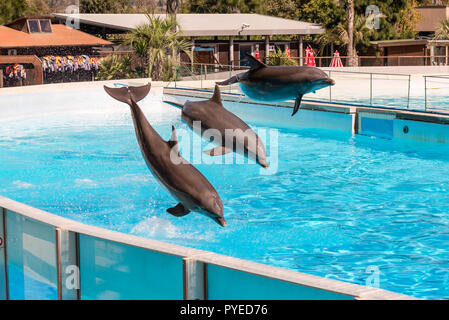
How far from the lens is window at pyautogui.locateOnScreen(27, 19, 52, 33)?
32188 mm

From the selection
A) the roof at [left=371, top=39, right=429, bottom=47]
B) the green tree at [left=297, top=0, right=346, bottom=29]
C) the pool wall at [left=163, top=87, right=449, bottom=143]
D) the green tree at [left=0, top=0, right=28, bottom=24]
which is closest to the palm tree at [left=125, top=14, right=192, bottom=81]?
the pool wall at [left=163, top=87, right=449, bottom=143]

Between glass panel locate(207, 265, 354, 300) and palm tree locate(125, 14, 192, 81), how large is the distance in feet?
78.1

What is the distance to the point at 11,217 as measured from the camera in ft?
17.8

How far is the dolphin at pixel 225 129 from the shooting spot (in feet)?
16.4

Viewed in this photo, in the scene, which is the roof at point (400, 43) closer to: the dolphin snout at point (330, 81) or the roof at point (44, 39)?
the roof at point (44, 39)

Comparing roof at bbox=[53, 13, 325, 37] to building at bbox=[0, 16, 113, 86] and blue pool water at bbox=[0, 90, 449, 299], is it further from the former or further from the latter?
blue pool water at bbox=[0, 90, 449, 299]

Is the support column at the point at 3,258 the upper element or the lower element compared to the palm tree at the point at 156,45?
lower

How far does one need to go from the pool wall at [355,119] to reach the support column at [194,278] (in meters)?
11.9

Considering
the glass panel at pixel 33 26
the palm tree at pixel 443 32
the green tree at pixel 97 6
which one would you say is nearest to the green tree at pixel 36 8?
the green tree at pixel 97 6

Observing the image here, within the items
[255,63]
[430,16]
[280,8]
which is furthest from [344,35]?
[255,63]
